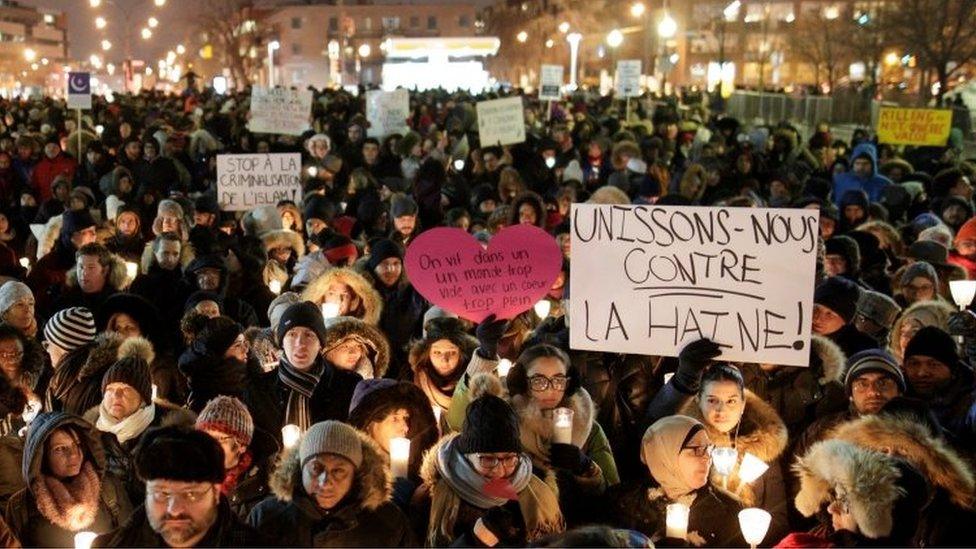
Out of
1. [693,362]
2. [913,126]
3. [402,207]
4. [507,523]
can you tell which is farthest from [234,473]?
[913,126]

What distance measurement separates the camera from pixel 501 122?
47.9 feet

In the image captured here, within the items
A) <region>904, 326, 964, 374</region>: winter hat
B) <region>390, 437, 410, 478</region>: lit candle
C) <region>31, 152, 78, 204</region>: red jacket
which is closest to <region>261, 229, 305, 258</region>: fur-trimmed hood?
<region>390, 437, 410, 478</region>: lit candle

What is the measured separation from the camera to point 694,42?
87.9 m

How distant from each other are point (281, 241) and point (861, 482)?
5474 mm

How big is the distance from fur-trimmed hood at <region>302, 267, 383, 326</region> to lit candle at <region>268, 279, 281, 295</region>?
4.24 feet

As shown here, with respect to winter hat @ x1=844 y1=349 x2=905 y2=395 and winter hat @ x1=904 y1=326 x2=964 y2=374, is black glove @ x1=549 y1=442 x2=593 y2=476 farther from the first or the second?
winter hat @ x1=904 y1=326 x2=964 y2=374

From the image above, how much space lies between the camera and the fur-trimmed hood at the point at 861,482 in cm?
312

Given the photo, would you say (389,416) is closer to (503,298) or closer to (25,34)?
(503,298)

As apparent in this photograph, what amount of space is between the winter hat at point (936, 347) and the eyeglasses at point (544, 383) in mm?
1630

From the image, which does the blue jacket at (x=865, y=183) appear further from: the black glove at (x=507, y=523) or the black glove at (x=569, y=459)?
the black glove at (x=507, y=523)

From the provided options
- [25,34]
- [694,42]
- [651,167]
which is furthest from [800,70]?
[25,34]

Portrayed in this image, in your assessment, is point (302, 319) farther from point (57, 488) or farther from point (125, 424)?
point (57, 488)

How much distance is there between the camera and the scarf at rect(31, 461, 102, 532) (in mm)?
3738

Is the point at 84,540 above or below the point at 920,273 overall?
below
